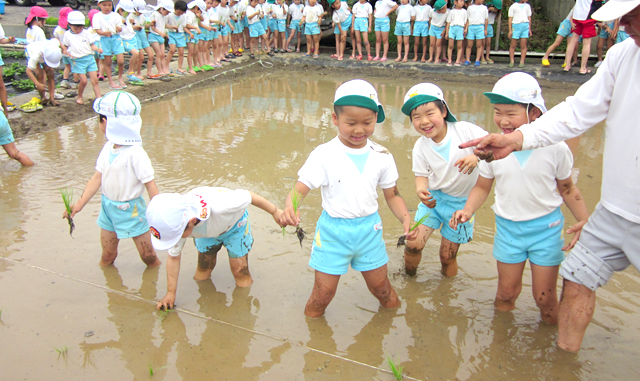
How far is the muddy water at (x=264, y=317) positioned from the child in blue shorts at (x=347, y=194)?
20.0 inches

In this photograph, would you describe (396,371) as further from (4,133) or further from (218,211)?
(4,133)

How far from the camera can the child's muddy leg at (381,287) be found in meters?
3.29

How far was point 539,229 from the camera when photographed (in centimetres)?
307

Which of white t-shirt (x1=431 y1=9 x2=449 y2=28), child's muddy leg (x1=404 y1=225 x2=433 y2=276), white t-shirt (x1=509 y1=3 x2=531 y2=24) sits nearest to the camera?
child's muddy leg (x1=404 y1=225 x2=433 y2=276)

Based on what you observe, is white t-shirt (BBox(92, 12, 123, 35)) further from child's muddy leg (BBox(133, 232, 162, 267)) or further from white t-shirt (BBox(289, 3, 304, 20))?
child's muddy leg (BBox(133, 232, 162, 267))

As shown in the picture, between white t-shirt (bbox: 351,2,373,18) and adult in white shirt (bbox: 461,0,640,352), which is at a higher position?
white t-shirt (bbox: 351,2,373,18)

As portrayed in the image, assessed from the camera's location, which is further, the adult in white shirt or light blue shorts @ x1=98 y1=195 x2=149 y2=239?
light blue shorts @ x1=98 y1=195 x2=149 y2=239

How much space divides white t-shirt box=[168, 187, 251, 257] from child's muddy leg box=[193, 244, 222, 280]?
254mm

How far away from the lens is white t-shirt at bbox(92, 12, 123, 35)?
30.1 ft

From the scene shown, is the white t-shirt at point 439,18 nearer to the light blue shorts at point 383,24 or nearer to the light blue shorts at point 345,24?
the light blue shorts at point 383,24

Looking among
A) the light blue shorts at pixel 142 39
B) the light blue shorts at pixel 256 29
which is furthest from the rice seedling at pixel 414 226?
the light blue shorts at pixel 256 29

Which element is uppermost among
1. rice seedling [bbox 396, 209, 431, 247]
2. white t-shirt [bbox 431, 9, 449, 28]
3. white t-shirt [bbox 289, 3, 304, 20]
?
white t-shirt [bbox 289, 3, 304, 20]

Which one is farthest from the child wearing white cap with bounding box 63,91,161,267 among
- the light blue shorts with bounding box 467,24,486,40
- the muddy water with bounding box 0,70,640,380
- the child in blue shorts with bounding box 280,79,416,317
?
the light blue shorts with bounding box 467,24,486,40

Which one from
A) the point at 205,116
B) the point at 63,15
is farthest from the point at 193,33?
the point at 205,116
